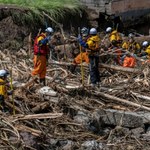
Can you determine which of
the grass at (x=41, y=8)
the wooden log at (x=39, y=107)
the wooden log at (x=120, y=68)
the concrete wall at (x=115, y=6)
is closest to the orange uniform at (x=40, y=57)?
the wooden log at (x=39, y=107)

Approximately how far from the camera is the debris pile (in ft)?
36.2

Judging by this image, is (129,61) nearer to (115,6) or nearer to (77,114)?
(77,114)

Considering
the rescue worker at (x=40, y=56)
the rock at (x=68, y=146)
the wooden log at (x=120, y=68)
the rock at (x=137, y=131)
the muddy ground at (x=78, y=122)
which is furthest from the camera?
the wooden log at (x=120, y=68)

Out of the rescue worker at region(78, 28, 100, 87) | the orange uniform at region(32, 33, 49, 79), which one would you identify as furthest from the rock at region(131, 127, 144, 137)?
the orange uniform at region(32, 33, 49, 79)

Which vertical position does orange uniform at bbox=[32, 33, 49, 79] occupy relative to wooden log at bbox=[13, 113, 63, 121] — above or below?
above

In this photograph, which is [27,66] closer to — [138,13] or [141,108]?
[141,108]

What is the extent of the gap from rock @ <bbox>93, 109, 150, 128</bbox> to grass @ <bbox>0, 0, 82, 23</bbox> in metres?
8.08

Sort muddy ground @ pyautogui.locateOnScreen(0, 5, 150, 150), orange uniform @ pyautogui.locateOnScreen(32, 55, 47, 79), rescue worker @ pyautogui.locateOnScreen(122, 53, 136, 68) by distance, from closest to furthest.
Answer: muddy ground @ pyautogui.locateOnScreen(0, 5, 150, 150)
orange uniform @ pyautogui.locateOnScreen(32, 55, 47, 79)
rescue worker @ pyautogui.locateOnScreen(122, 53, 136, 68)

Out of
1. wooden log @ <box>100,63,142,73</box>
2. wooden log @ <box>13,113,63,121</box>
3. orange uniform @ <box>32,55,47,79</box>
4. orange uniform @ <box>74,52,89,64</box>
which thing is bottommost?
wooden log @ <box>13,113,63,121</box>

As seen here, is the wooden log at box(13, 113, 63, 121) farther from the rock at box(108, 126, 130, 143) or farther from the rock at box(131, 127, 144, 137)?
the rock at box(131, 127, 144, 137)

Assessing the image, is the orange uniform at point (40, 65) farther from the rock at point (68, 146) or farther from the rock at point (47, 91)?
the rock at point (68, 146)

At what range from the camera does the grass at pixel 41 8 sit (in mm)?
19406

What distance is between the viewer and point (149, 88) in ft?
45.8

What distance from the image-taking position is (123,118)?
39.8ft
